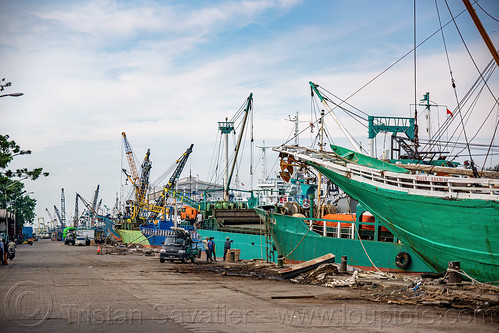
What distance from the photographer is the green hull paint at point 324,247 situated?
22.7 m

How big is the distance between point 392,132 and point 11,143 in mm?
24802

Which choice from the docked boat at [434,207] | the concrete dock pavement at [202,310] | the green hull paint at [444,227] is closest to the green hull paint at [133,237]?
the docked boat at [434,207]

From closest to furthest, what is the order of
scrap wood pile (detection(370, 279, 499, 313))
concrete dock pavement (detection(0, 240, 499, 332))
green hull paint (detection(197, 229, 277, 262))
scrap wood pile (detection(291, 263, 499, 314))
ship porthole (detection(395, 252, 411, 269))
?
concrete dock pavement (detection(0, 240, 499, 332)), scrap wood pile (detection(370, 279, 499, 313)), scrap wood pile (detection(291, 263, 499, 314)), ship porthole (detection(395, 252, 411, 269)), green hull paint (detection(197, 229, 277, 262))

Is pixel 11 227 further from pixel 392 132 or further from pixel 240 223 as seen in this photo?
pixel 392 132

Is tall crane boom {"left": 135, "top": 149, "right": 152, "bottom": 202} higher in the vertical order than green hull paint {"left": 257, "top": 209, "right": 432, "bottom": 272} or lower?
higher

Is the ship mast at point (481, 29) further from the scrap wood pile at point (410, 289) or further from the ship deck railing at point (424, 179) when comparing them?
the scrap wood pile at point (410, 289)

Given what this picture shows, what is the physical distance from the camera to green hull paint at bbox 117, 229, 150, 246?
6541 centimetres

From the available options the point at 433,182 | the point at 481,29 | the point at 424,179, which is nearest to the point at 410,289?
the point at 433,182

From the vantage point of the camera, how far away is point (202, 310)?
502 inches

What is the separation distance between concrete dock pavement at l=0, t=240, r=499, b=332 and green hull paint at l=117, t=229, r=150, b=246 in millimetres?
46683

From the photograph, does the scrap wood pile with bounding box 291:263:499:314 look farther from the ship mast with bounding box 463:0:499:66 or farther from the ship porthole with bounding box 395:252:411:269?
the ship mast with bounding box 463:0:499:66

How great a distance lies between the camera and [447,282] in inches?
614

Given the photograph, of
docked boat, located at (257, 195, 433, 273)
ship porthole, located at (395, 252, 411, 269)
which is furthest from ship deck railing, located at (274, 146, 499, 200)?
ship porthole, located at (395, 252, 411, 269)

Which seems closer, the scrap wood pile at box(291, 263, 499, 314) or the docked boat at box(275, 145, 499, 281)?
the scrap wood pile at box(291, 263, 499, 314)
